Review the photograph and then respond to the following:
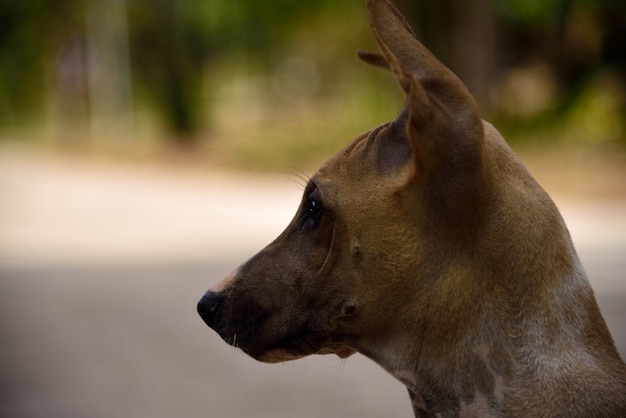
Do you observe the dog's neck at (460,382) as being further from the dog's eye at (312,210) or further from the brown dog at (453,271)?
the dog's eye at (312,210)

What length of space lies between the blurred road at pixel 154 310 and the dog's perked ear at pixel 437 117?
128cm

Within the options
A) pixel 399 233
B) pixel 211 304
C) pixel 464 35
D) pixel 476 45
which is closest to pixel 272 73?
pixel 464 35

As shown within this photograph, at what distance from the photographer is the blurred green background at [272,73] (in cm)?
1709

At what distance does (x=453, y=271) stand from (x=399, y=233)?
7.0 inches

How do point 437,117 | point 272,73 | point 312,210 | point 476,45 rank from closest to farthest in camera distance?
point 437,117, point 312,210, point 476,45, point 272,73

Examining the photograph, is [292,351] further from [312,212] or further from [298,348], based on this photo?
[312,212]

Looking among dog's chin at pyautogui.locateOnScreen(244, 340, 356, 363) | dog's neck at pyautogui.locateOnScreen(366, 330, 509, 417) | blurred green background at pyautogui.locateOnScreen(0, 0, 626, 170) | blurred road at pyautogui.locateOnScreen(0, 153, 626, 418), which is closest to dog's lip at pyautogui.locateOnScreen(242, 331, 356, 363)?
dog's chin at pyautogui.locateOnScreen(244, 340, 356, 363)

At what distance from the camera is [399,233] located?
265 cm

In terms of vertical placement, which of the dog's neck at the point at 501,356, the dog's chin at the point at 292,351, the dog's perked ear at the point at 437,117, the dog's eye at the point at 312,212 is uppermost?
the dog's perked ear at the point at 437,117

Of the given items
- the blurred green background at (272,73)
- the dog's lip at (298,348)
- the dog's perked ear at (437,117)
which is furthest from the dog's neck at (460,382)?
the blurred green background at (272,73)

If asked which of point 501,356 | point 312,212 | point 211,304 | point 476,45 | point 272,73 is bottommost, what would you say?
point 272,73

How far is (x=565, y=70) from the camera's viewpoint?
18.8 metres

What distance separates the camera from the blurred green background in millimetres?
17094

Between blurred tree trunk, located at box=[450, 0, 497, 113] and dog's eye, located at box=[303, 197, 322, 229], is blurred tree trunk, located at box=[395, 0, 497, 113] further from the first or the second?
dog's eye, located at box=[303, 197, 322, 229]
